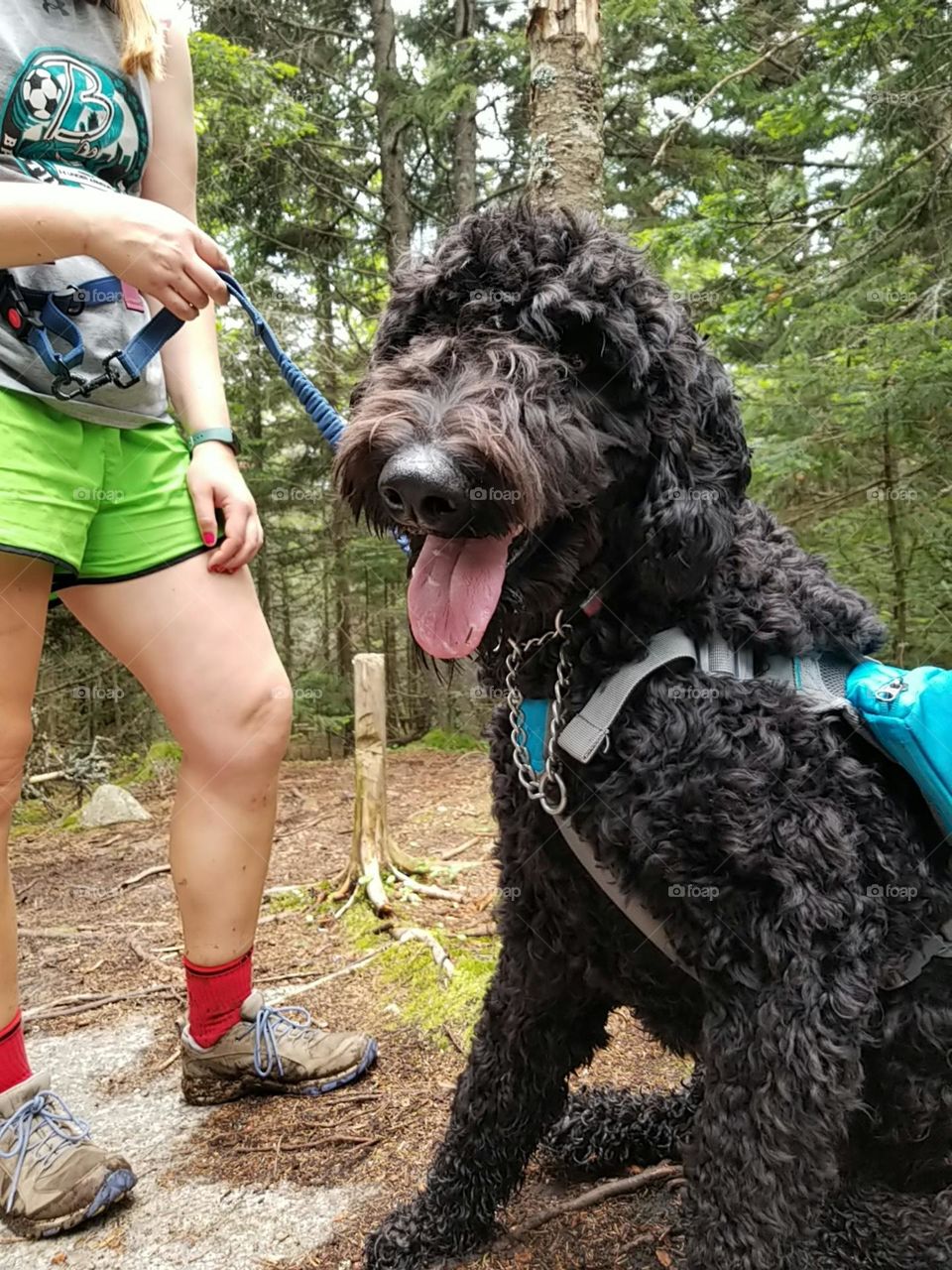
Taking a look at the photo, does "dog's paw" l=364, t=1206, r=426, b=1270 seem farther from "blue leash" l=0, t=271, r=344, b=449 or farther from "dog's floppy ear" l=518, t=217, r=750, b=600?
"blue leash" l=0, t=271, r=344, b=449

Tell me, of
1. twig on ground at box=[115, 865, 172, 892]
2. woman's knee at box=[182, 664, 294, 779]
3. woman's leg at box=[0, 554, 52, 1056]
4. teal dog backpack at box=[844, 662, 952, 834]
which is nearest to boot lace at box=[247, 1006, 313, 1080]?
woman's leg at box=[0, 554, 52, 1056]

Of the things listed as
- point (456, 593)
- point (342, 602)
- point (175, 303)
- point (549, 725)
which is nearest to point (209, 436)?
point (175, 303)

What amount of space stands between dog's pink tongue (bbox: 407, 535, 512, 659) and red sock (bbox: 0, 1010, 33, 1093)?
155 cm

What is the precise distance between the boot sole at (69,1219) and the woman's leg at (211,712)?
0.55 m

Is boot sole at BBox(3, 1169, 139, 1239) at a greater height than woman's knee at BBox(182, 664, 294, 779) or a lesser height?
lesser

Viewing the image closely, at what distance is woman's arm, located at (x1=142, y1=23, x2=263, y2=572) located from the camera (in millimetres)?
2297

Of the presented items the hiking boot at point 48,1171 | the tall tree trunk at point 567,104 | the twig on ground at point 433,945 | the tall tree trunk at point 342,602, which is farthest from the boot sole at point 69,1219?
the tall tree trunk at point 342,602

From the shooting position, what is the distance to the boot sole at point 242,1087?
251 centimetres

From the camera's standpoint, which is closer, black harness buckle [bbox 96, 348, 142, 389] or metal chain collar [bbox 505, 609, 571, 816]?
metal chain collar [bbox 505, 609, 571, 816]

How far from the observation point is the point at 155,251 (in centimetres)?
178

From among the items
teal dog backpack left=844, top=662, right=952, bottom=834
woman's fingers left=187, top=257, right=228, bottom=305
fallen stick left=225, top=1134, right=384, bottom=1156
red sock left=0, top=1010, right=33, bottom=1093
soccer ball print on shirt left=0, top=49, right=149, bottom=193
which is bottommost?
fallen stick left=225, top=1134, right=384, bottom=1156

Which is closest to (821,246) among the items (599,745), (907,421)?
(907,421)

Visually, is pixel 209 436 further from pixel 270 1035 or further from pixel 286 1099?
pixel 286 1099

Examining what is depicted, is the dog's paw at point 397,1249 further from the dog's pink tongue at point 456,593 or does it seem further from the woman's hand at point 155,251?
the woman's hand at point 155,251
